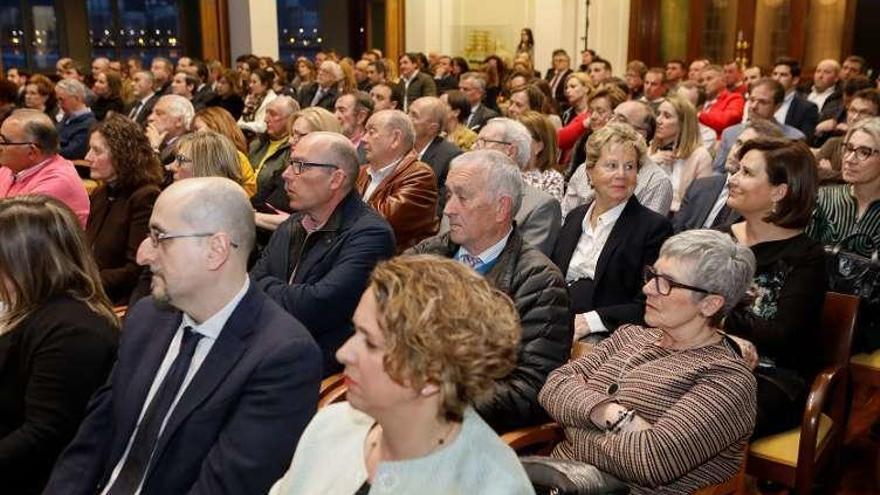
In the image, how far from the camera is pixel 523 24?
14.9 meters

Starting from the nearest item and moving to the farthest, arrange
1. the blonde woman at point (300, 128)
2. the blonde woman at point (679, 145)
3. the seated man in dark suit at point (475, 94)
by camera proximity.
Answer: the blonde woman at point (300, 128) → the blonde woman at point (679, 145) → the seated man in dark suit at point (475, 94)

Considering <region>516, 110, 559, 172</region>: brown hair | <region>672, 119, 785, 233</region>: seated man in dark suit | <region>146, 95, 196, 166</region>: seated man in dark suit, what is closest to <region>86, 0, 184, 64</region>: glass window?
<region>146, 95, 196, 166</region>: seated man in dark suit

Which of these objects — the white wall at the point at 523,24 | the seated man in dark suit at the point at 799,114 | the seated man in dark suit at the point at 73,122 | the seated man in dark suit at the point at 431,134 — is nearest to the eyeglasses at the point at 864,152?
the seated man in dark suit at the point at 431,134

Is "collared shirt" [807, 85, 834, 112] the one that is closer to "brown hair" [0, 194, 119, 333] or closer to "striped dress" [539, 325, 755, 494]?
"striped dress" [539, 325, 755, 494]

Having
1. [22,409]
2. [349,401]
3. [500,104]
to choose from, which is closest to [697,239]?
[349,401]

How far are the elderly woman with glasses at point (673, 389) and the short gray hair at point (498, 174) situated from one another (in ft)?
2.00

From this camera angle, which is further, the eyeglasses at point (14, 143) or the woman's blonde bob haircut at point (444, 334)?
the eyeglasses at point (14, 143)

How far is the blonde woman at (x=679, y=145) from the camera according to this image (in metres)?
5.16

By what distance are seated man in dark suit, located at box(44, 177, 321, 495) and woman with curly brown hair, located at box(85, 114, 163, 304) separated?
1644mm

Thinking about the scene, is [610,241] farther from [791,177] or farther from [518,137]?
[518,137]

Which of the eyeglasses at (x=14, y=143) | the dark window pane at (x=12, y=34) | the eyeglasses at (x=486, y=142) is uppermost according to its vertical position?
the dark window pane at (x=12, y=34)

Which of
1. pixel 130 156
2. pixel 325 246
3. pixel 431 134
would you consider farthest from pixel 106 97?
pixel 325 246

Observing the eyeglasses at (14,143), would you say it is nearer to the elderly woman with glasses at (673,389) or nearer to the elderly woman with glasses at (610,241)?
the elderly woman with glasses at (610,241)

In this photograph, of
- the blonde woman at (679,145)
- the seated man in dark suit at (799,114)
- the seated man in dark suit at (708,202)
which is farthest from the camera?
the seated man in dark suit at (799,114)
